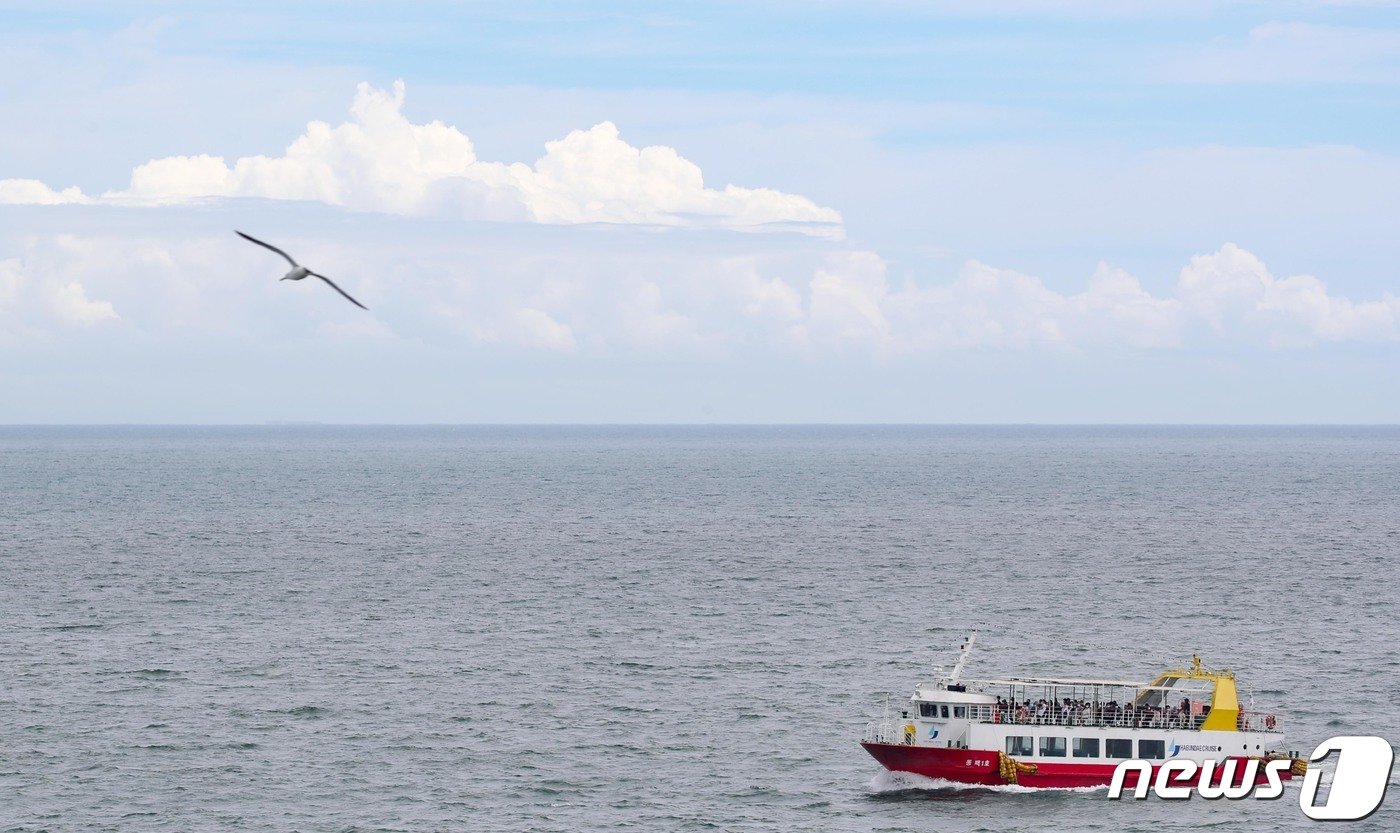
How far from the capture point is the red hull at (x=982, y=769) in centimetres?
6531

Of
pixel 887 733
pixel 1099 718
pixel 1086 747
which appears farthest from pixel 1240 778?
pixel 887 733

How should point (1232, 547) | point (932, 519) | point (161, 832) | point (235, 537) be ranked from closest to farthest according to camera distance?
point (161, 832) → point (1232, 547) → point (235, 537) → point (932, 519)

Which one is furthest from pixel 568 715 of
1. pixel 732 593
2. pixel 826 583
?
pixel 826 583

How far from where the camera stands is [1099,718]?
217 ft

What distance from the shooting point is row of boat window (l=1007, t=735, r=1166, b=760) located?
65500mm

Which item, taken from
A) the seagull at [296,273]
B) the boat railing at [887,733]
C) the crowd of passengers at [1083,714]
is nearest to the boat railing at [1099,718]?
the crowd of passengers at [1083,714]

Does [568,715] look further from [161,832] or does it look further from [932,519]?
[932,519]

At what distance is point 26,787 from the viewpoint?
6384 centimetres

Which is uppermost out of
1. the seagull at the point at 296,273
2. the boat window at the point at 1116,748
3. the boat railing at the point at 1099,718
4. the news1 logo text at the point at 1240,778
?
the seagull at the point at 296,273

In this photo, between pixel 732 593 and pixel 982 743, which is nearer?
pixel 982 743

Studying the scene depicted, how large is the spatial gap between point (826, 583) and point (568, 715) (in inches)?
2049

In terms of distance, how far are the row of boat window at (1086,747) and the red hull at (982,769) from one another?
50 cm

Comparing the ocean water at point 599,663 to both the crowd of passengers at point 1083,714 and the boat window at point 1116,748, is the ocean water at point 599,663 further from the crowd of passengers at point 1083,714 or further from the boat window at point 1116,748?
the crowd of passengers at point 1083,714

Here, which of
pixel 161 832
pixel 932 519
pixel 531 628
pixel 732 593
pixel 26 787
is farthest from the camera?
pixel 932 519
